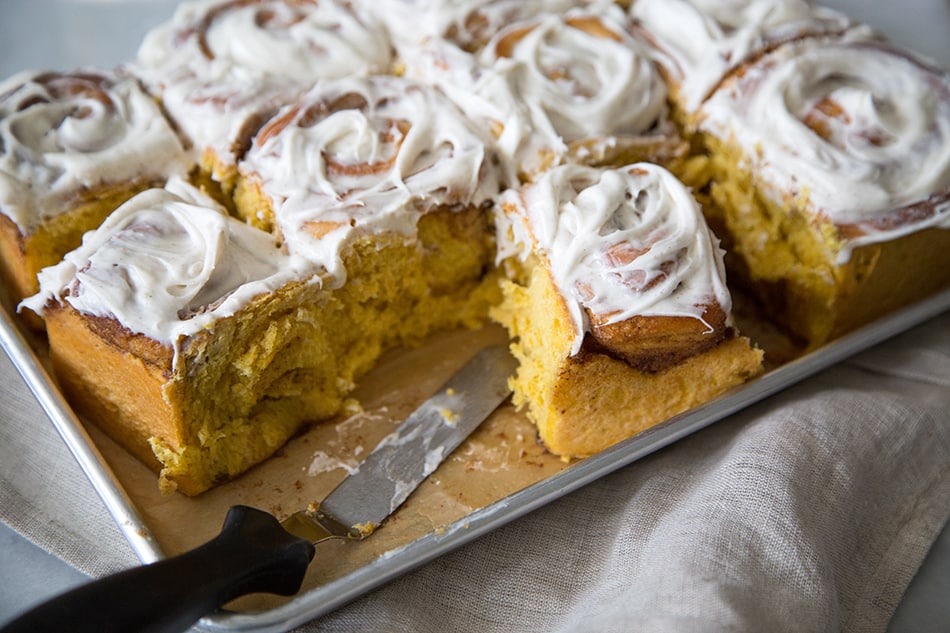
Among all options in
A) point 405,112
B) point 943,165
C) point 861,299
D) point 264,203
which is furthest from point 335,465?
point 943,165

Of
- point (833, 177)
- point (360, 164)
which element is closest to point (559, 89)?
point (360, 164)

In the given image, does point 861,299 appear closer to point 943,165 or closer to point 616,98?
point 943,165

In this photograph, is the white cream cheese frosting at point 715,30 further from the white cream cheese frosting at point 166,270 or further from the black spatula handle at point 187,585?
the black spatula handle at point 187,585

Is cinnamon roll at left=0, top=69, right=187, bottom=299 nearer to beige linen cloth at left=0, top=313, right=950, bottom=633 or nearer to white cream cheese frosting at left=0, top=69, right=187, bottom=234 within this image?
white cream cheese frosting at left=0, top=69, right=187, bottom=234

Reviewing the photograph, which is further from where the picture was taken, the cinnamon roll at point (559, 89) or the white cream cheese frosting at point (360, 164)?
the cinnamon roll at point (559, 89)

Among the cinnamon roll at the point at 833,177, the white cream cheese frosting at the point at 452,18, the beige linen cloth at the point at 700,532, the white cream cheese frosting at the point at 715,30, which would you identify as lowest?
the beige linen cloth at the point at 700,532

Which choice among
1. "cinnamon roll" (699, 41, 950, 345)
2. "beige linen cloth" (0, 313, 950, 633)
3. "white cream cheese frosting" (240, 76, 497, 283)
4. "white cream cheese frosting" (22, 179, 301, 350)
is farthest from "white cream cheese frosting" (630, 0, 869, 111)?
"white cream cheese frosting" (22, 179, 301, 350)

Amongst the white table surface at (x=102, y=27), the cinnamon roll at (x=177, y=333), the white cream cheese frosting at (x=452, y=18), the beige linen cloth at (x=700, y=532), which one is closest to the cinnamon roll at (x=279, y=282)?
the cinnamon roll at (x=177, y=333)
